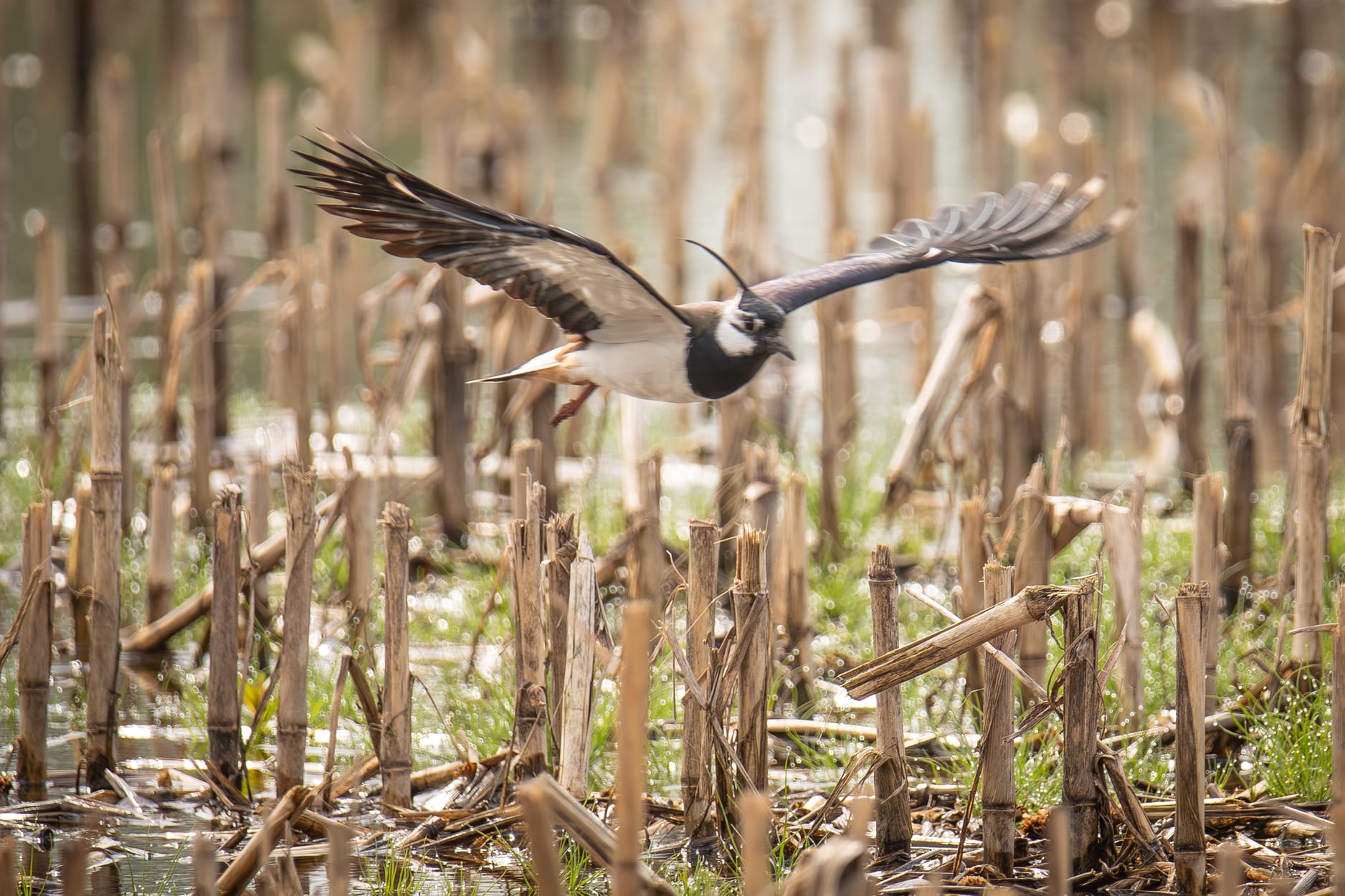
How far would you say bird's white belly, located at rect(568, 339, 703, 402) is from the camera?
389 cm

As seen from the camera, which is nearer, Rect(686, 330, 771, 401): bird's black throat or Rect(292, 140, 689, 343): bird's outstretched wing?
Rect(292, 140, 689, 343): bird's outstretched wing

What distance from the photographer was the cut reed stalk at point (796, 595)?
430 centimetres

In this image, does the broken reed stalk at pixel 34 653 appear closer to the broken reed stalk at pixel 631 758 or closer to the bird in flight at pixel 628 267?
the bird in flight at pixel 628 267

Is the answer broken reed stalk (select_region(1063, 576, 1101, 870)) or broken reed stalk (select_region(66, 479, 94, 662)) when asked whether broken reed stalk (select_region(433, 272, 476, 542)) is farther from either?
broken reed stalk (select_region(1063, 576, 1101, 870))

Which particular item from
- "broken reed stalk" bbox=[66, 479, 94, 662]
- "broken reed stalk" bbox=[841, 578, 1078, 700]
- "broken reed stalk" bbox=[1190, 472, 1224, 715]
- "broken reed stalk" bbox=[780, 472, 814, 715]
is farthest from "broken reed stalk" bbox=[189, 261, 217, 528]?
"broken reed stalk" bbox=[1190, 472, 1224, 715]

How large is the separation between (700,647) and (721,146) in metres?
10.3

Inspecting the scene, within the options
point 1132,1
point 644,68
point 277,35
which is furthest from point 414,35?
point 1132,1

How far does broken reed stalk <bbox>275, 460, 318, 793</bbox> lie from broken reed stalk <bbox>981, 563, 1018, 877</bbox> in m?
1.45

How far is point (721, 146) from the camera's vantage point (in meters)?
13.1

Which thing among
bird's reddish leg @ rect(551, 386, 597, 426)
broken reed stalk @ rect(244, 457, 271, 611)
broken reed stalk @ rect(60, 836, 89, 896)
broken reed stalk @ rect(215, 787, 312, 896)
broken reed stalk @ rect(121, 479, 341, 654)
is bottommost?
broken reed stalk @ rect(215, 787, 312, 896)

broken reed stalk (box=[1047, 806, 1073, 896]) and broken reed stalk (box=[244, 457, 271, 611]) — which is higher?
broken reed stalk (box=[244, 457, 271, 611])

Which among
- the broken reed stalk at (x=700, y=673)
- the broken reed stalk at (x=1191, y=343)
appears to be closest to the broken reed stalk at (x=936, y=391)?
the broken reed stalk at (x=1191, y=343)

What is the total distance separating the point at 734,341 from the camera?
382 centimetres

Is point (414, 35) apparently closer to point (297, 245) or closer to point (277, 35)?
point (277, 35)
